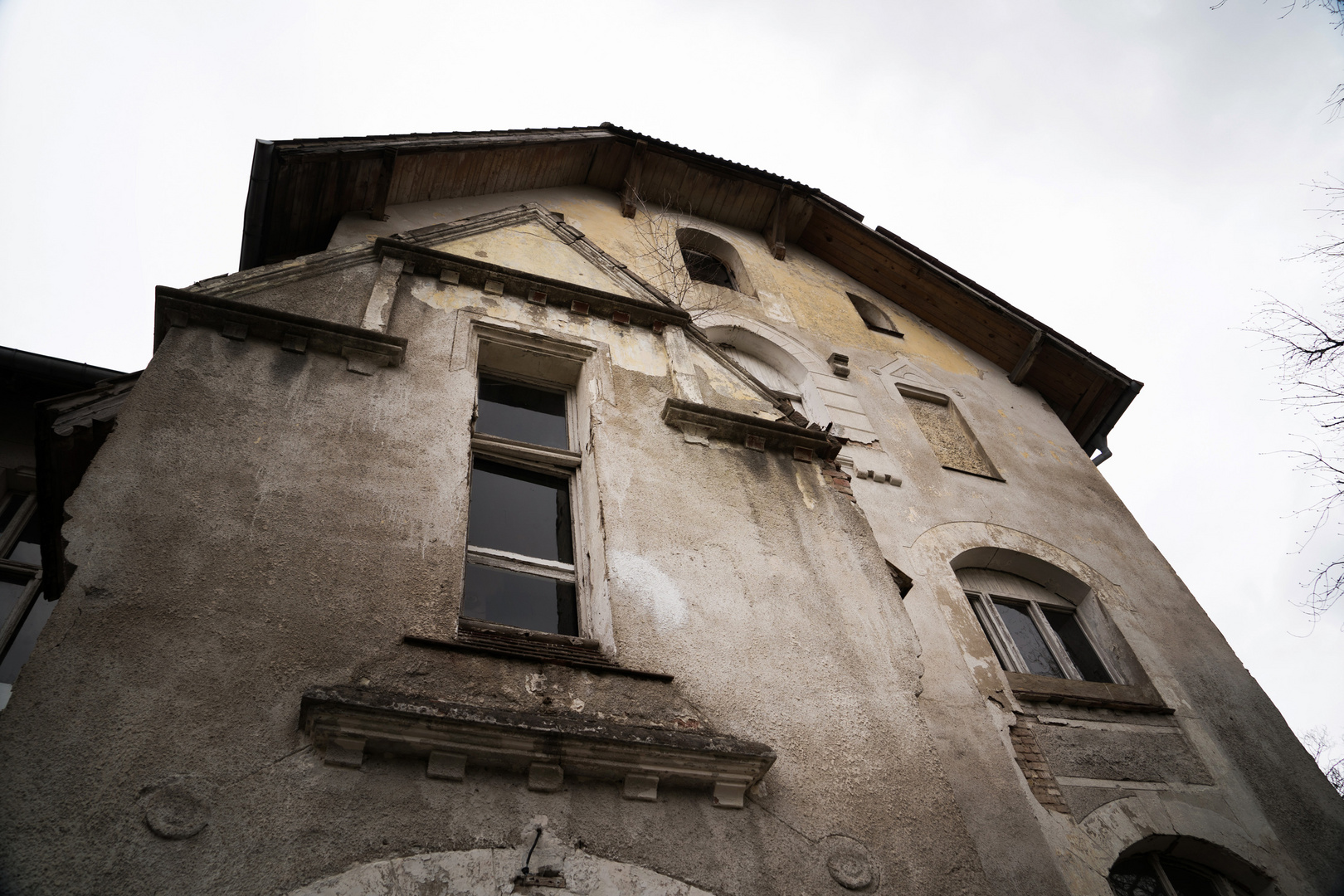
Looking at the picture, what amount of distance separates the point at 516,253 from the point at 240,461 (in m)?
3.29

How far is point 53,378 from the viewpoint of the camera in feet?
20.1

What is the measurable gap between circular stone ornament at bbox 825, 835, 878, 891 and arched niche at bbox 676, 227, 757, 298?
31.5 ft

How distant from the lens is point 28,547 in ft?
19.1

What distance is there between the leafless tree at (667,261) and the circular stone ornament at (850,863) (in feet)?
24.2

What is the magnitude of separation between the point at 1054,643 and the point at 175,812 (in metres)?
7.74

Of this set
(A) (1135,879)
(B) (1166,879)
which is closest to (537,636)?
(A) (1135,879)

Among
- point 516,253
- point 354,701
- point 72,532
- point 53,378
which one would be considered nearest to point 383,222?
point 516,253

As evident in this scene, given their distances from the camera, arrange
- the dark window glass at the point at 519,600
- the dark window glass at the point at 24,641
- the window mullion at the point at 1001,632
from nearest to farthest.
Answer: the dark window glass at the point at 519,600 < the dark window glass at the point at 24,641 < the window mullion at the point at 1001,632

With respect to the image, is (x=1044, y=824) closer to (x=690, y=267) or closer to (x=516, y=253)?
(x=516, y=253)

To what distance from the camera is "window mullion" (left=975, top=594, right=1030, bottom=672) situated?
303 inches

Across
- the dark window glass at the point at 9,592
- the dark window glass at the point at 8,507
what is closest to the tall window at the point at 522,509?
the dark window glass at the point at 9,592

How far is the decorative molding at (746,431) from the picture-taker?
5406 millimetres

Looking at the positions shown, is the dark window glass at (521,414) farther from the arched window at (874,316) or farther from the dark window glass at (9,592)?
the arched window at (874,316)

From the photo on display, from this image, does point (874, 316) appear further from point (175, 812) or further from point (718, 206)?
point (175, 812)
